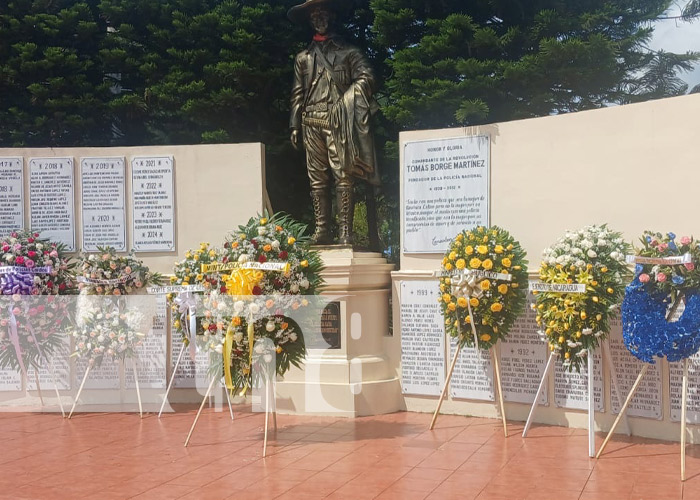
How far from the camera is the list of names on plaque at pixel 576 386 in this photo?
6984 mm

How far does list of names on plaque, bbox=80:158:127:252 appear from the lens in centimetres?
908

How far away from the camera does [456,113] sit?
31.9ft

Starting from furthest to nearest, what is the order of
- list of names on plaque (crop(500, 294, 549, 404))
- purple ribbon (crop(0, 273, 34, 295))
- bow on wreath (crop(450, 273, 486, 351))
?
1. purple ribbon (crop(0, 273, 34, 295))
2. list of names on plaque (crop(500, 294, 549, 404))
3. bow on wreath (crop(450, 273, 486, 351))

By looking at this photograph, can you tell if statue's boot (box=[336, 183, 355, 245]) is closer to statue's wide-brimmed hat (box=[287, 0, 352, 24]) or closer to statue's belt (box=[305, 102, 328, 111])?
statue's belt (box=[305, 102, 328, 111])

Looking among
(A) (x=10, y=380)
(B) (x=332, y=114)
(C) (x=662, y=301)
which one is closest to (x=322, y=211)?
(B) (x=332, y=114)

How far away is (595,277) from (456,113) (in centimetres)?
394

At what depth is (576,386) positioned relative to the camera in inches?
282

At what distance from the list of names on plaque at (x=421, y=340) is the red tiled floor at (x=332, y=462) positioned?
1.35ft

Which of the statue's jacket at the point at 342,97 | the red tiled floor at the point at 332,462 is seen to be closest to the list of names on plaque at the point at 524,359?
the red tiled floor at the point at 332,462

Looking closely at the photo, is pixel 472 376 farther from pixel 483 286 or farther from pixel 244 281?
pixel 244 281

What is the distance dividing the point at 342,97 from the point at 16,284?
4.02 meters

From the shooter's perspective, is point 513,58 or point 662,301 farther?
point 513,58

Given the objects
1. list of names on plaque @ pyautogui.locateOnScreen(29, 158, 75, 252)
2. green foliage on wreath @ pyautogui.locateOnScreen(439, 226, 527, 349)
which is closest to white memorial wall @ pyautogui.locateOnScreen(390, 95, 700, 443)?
A: green foliage on wreath @ pyautogui.locateOnScreen(439, 226, 527, 349)

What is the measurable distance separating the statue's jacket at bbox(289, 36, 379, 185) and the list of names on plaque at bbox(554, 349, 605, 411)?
3.03 metres
